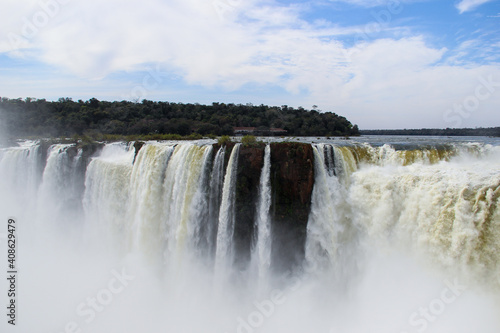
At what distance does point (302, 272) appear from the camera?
12.1 metres

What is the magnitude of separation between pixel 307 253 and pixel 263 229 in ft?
6.40

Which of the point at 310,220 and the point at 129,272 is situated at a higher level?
the point at 310,220

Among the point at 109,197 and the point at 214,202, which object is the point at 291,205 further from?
the point at 109,197

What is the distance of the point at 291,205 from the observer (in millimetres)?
12547

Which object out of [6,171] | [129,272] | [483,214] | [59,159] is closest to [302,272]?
[483,214]

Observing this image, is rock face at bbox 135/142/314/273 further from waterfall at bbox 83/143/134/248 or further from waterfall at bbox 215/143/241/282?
waterfall at bbox 83/143/134/248

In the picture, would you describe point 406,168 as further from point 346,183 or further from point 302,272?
point 302,272

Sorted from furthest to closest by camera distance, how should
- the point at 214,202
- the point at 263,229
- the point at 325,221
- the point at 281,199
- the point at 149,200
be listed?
the point at 149,200
the point at 214,202
the point at 281,199
the point at 263,229
the point at 325,221

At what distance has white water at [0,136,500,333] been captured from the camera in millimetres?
8547

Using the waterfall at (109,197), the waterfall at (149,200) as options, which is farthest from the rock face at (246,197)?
the waterfall at (109,197)

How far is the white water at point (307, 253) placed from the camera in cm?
855

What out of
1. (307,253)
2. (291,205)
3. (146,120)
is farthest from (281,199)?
(146,120)

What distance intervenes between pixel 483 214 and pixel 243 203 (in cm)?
798

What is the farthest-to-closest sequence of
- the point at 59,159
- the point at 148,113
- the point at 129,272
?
the point at 148,113, the point at 59,159, the point at 129,272
